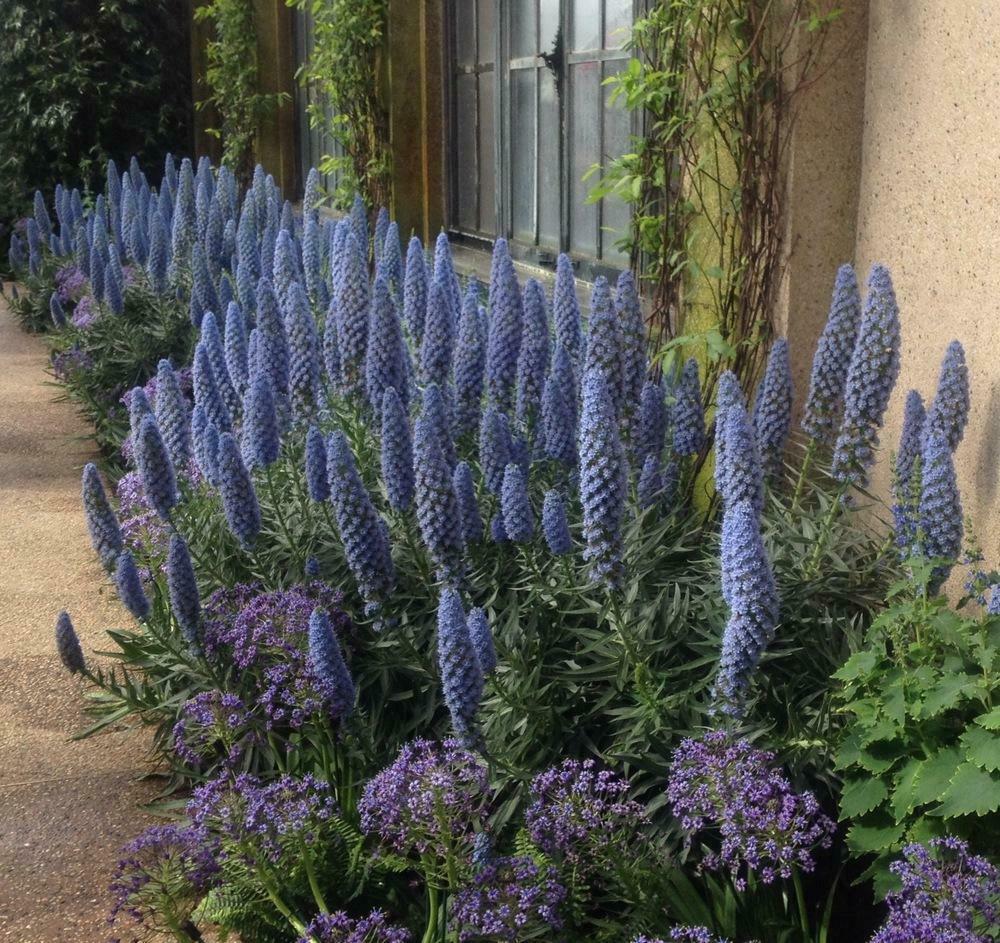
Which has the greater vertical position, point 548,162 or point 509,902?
point 548,162

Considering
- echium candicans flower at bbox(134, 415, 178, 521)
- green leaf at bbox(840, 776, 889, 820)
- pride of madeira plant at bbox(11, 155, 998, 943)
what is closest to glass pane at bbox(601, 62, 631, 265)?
pride of madeira plant at bbox(11, 155, 998, 943)

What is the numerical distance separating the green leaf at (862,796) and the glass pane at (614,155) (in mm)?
3248

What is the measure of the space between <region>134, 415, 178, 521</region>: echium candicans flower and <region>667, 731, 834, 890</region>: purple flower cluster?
1.65 metres

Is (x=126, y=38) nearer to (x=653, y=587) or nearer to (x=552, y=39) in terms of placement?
(x=552, y=39)

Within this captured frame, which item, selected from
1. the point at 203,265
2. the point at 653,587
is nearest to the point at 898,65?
the point at 653,587

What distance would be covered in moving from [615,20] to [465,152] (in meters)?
2.06

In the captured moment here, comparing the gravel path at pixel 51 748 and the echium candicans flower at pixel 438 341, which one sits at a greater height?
the echium candicans flower at pixel 438 341

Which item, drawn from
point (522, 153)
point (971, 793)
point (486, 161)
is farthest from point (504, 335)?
point (486, 161)

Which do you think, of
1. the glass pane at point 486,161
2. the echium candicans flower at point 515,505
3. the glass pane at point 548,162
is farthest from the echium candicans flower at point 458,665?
the glass pane at point 486,161

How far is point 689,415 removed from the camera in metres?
3.42

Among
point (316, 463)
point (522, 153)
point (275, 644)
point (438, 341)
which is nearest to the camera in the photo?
point (275, 644)

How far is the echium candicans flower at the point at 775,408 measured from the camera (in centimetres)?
320

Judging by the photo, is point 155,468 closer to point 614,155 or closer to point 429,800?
point 429,800

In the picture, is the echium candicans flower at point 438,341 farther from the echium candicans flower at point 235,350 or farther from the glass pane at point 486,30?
the glass pane at point 486,30
